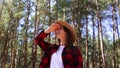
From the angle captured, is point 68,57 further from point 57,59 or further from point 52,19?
point 52,19

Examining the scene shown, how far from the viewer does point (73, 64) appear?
2.00m

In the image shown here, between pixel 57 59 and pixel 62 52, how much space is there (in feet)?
0.26

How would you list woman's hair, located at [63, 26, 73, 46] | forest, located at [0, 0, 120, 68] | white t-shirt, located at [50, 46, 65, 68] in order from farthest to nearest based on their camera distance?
forest, located at [0, 0, 120, 68], woman's hair, located at [63, 26, 73, 46], white t-shirt, located at [50, 46, 65, 68]

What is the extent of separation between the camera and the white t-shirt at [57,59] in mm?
1978

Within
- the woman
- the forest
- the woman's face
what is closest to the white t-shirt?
the woman

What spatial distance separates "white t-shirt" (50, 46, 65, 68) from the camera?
1.98 m

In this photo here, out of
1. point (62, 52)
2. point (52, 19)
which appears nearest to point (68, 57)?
point (62, 52)

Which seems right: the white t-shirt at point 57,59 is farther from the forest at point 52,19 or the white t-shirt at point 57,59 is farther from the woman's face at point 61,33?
the forest at point 52,19

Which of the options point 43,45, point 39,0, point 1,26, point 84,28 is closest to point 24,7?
point 39,0

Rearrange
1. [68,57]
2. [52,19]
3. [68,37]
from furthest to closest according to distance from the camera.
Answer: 1. [52,19]
2. [68,37]
3. [68,57]

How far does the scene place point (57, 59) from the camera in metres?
2.02

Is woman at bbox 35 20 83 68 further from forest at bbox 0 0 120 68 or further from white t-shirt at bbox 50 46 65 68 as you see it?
forest at bbox 0 0 120 68

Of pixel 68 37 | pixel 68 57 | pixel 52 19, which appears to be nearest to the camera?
pixel 68 57

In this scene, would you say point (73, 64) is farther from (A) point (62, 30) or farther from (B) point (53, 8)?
(B) point (53, 8)
